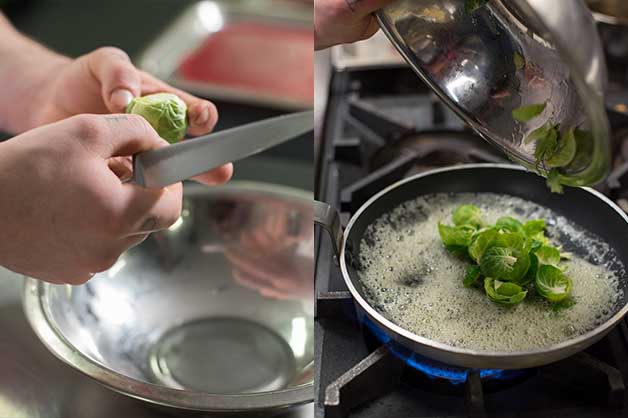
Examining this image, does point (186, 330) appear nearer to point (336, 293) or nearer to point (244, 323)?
point (244, 323)

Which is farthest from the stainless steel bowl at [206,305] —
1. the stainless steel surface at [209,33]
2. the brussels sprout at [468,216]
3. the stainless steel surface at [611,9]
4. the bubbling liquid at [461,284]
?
the stainless steel surface at [611,9]

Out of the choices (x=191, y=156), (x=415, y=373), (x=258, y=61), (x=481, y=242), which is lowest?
(x=258, y=61)

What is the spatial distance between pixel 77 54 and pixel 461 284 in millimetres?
1122

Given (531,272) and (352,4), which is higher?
(352,4)

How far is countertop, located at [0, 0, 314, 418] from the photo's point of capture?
0.78 m

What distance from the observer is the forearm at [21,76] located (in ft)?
3.44

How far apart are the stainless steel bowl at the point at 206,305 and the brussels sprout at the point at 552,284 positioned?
0.27m

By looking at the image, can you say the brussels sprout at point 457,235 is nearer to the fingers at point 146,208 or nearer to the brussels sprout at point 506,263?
the brussels sprout at point 506,263

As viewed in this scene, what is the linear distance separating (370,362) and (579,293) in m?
0.26

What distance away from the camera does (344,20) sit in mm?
770

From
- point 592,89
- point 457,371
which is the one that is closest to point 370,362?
point 457,371

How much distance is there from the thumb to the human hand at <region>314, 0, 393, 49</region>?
0.23 meters

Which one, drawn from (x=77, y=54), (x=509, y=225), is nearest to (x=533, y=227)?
(x=509, y=225)

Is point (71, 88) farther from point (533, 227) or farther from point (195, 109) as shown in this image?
point (533, 227)
